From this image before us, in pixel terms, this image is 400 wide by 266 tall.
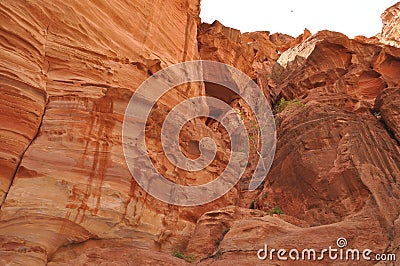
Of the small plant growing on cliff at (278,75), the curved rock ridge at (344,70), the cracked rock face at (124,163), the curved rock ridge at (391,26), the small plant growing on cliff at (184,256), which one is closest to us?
the cracked rock face at (124,163)

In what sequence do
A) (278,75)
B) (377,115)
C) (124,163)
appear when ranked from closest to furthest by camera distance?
(124,163)
(377,115)
(278,75)

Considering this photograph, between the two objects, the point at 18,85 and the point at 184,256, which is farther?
the point at 184,256

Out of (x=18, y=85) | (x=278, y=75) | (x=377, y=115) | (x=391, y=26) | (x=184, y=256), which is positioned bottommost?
(x=184, y=256)

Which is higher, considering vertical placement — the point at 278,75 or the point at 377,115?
the point at 278,75

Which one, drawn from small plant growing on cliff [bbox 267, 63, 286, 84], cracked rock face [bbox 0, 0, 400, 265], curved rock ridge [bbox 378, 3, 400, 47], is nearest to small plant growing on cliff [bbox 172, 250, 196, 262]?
cracked rock face [bbox 0, 0, 400, 265]

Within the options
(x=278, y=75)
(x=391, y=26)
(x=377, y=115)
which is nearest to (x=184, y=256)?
(x=377, y=115)

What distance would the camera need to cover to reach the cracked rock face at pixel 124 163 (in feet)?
39.3

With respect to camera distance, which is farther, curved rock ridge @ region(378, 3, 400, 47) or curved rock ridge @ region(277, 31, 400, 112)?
curved rock ridge @ region(378, 3, 400, 47)

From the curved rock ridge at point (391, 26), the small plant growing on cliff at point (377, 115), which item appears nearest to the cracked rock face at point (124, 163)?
the small plant growing on cliff at point (377, 115)

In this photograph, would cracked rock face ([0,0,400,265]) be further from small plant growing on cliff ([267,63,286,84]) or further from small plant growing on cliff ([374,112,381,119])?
small plant growing on cliff ([267,63,286,84])

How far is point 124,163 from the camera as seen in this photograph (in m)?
14.2

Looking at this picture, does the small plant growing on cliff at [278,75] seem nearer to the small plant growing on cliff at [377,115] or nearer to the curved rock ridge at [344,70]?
the curved rock ridge at [344,70]

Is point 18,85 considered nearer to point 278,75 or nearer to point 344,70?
point 344,70

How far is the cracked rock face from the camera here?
1198 cm
